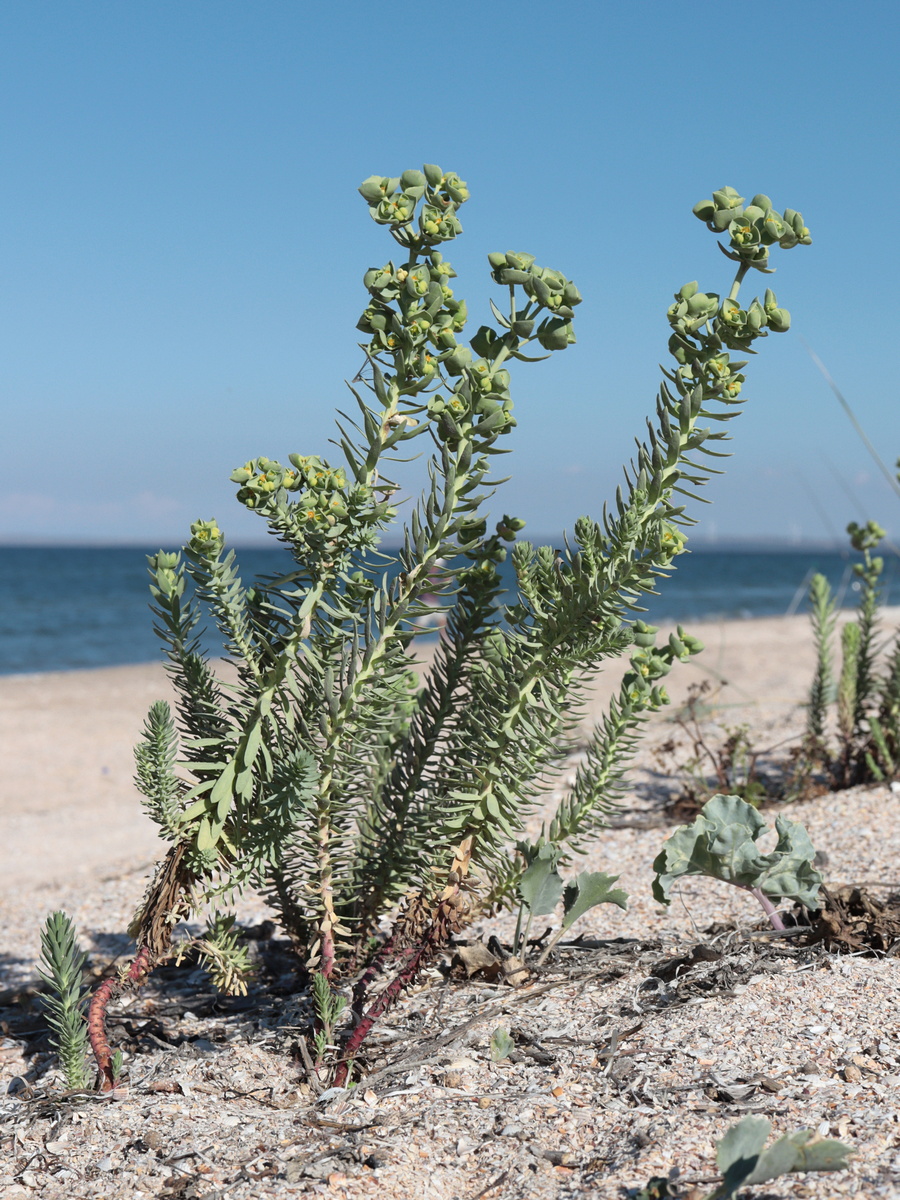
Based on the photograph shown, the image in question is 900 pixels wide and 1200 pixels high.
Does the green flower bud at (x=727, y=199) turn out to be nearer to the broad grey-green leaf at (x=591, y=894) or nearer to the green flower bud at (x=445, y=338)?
the green flower bud at (x=445, y=338)

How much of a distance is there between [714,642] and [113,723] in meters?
10.4

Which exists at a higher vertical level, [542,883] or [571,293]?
[571,293]

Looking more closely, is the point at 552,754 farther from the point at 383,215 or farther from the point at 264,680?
the point at 383,215

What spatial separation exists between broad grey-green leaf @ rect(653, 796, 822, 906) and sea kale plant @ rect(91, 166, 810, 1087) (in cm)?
Answer: 20

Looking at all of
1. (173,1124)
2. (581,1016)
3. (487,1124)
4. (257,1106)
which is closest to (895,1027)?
(581,1016)

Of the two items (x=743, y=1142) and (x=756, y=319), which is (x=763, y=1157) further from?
(x=756, y=319)

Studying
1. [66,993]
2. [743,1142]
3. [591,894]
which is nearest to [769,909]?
[591,894]

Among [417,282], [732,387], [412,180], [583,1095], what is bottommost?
[583,1095]

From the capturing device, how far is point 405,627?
2.31 metres

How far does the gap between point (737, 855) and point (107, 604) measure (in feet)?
132

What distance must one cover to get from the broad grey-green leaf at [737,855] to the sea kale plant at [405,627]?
0.67 ft

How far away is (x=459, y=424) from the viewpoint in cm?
217

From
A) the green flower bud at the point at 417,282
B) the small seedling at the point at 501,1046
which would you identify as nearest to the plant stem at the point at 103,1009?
the small seedling at the point at 501,1046

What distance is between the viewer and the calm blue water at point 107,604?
23.9 meters
